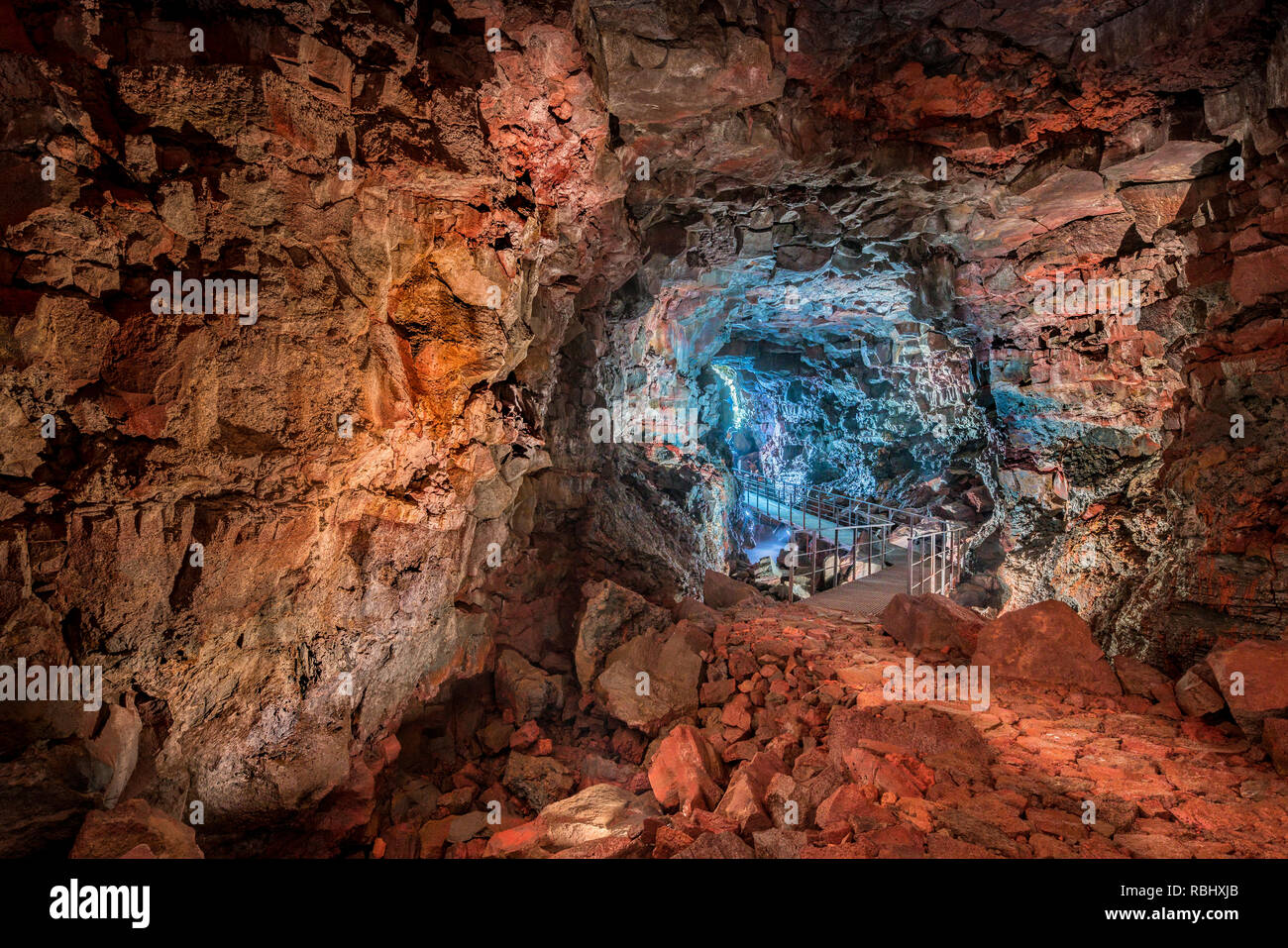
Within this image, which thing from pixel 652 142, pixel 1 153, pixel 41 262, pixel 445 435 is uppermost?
pixel 652 142

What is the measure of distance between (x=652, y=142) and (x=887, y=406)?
514 inches

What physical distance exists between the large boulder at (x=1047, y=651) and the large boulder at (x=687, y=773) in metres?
2.83

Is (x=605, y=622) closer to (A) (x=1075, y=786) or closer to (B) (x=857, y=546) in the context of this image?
(A) (x=1075, y=786)

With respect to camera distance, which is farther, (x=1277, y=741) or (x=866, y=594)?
(x=866, y=594)

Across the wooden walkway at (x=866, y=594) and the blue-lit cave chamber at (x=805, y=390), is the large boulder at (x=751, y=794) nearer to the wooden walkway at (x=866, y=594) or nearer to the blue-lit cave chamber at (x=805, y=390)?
the wooden walkway at (x=866, y=594)

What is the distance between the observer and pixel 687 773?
4.47 meters

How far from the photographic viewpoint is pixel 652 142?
6.10 meters

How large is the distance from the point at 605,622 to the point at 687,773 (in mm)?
2876

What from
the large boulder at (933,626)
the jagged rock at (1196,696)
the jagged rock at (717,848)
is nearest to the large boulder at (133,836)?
the jagged rock at (717,848)

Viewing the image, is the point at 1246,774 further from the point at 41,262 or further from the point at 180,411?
the point at 41,262

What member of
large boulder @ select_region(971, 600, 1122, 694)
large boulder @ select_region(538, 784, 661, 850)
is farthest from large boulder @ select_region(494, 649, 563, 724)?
large boulder @ select_region(971, 600, 1122, 694)

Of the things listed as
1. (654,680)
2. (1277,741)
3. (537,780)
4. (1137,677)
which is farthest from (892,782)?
(537,780)

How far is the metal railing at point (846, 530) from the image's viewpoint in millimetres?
13055

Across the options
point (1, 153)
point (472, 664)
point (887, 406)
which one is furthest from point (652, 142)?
point (887, 406)
